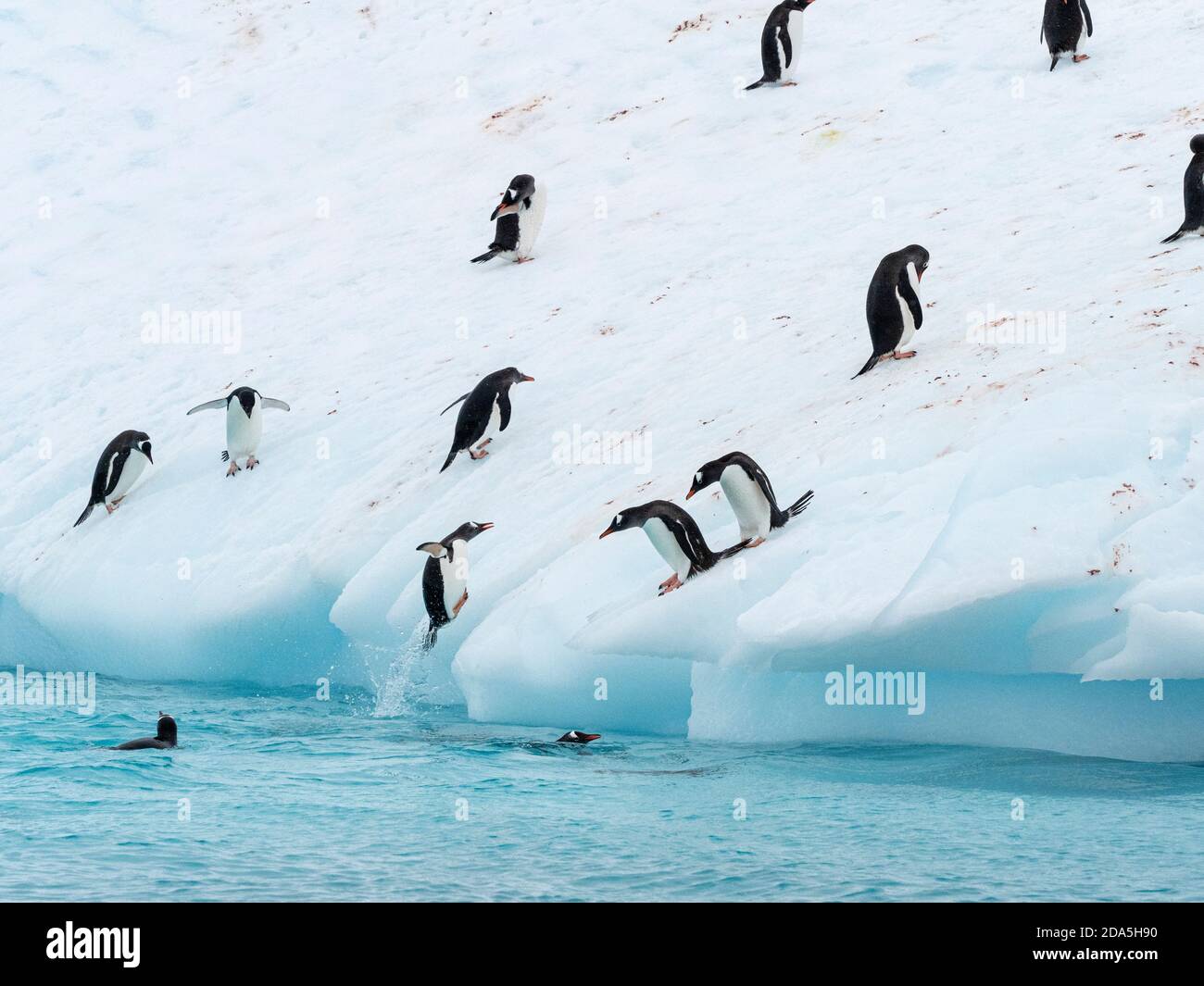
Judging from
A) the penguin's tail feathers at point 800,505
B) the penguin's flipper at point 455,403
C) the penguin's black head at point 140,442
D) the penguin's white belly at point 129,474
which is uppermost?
the penguin's flipper at point 455,403

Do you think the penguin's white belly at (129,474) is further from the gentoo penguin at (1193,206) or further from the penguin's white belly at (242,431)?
the gentoo penguin at (1193,206)

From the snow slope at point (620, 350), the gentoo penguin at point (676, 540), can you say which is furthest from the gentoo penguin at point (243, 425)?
the gentoo penguin at point (676, 540)

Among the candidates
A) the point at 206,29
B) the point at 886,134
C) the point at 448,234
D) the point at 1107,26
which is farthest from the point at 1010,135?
the point at 206,29

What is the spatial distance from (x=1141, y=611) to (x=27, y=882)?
13.0 feet

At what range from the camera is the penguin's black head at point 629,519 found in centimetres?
657

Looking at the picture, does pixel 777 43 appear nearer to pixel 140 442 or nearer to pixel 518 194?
pixel 518 194

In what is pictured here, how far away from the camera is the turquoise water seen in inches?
166

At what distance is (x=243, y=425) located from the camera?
952cm

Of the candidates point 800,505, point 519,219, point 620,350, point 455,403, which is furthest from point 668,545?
point 519,219

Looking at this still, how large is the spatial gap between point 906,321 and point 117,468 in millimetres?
5500

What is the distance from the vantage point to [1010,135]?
11930 mm

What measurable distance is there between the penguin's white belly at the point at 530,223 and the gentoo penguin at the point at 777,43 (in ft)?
11.6

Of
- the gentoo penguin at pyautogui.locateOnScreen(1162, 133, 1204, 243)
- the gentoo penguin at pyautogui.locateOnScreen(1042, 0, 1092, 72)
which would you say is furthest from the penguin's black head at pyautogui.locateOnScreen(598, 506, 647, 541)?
the gentoo penguin at pyautogui.locateOnScreen(1042, 0, 1092, 72)
